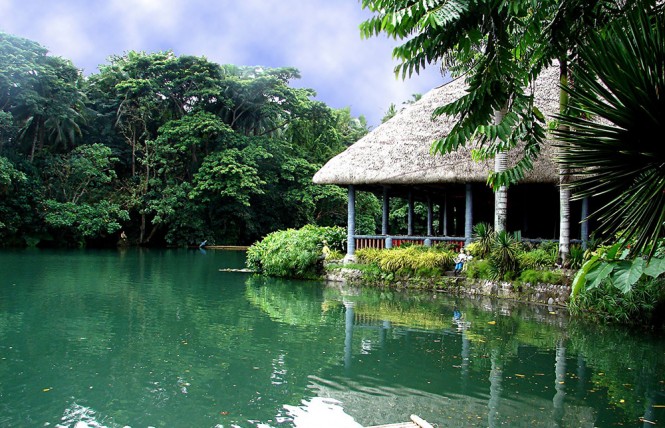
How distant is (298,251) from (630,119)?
42.4ft

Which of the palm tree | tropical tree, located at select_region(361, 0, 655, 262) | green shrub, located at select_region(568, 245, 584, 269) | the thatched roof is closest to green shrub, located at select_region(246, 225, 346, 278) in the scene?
the thatched roof

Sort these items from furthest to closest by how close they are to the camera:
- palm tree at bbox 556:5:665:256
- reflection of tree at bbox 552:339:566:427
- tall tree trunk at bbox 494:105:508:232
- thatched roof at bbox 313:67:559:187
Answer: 1. thatched roof at bbox 313:67:559:187
2. tall tree trunk at bbox 494:105:508:232
3. reflection of tree at bbox 552:339:566:427
4. palm tree at bbox 556:5:665:256

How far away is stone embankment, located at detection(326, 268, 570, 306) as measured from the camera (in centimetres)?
1109

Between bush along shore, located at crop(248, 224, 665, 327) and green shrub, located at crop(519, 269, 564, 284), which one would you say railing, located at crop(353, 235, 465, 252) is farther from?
green shrub, located at crop(519, 269, 564, 284)

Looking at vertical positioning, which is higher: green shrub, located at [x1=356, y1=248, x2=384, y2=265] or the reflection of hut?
the reflection of hut

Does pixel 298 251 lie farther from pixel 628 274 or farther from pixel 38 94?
pixel 38 94

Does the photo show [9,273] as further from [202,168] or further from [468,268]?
[202,168]

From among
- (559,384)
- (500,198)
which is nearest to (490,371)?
(559,384)

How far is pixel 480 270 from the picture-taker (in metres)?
12.5

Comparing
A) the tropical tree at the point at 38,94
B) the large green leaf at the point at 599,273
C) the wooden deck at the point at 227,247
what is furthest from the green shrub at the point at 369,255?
the tropical tree at the point at 38,94

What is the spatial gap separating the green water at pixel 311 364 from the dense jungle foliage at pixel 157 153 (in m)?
16.2

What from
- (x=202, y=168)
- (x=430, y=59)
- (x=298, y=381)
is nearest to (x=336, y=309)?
(x=298, y=381)

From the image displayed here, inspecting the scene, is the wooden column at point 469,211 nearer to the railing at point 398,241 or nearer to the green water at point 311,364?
the railing at point 398,241

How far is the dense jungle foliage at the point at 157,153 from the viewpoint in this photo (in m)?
25.7
